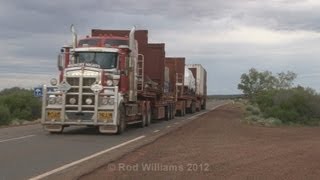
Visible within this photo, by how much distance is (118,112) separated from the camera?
953 inches

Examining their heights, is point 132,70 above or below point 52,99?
above

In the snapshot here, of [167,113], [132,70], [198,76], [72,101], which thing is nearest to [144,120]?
[132,70]

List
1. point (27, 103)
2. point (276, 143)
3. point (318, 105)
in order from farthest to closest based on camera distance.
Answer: point (27, 103) → point (318, 105) → point (276, 143)

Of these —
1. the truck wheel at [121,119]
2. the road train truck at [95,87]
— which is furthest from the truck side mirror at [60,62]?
the truck wheel at [121,119]

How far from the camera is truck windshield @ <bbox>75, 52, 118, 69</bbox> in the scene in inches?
1000

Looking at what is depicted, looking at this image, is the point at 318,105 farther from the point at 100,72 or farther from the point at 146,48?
the point at 100,72

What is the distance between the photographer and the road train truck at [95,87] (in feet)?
79.3

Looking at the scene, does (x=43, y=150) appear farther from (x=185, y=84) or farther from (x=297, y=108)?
→ (x=185, y=84)

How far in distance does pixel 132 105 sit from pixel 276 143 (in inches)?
320

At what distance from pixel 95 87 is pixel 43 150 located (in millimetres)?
6571

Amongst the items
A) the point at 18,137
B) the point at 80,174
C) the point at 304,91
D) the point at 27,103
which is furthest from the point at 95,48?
the point at 304,91

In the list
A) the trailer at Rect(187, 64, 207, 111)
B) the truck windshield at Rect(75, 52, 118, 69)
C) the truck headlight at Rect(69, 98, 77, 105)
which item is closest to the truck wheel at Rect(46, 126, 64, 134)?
the truck headlight at Rect(69, 98, 77, 105)

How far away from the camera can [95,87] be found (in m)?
24.1

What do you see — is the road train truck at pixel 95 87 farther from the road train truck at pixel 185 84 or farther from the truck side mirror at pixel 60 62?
the road train truck at pixel 185 84
